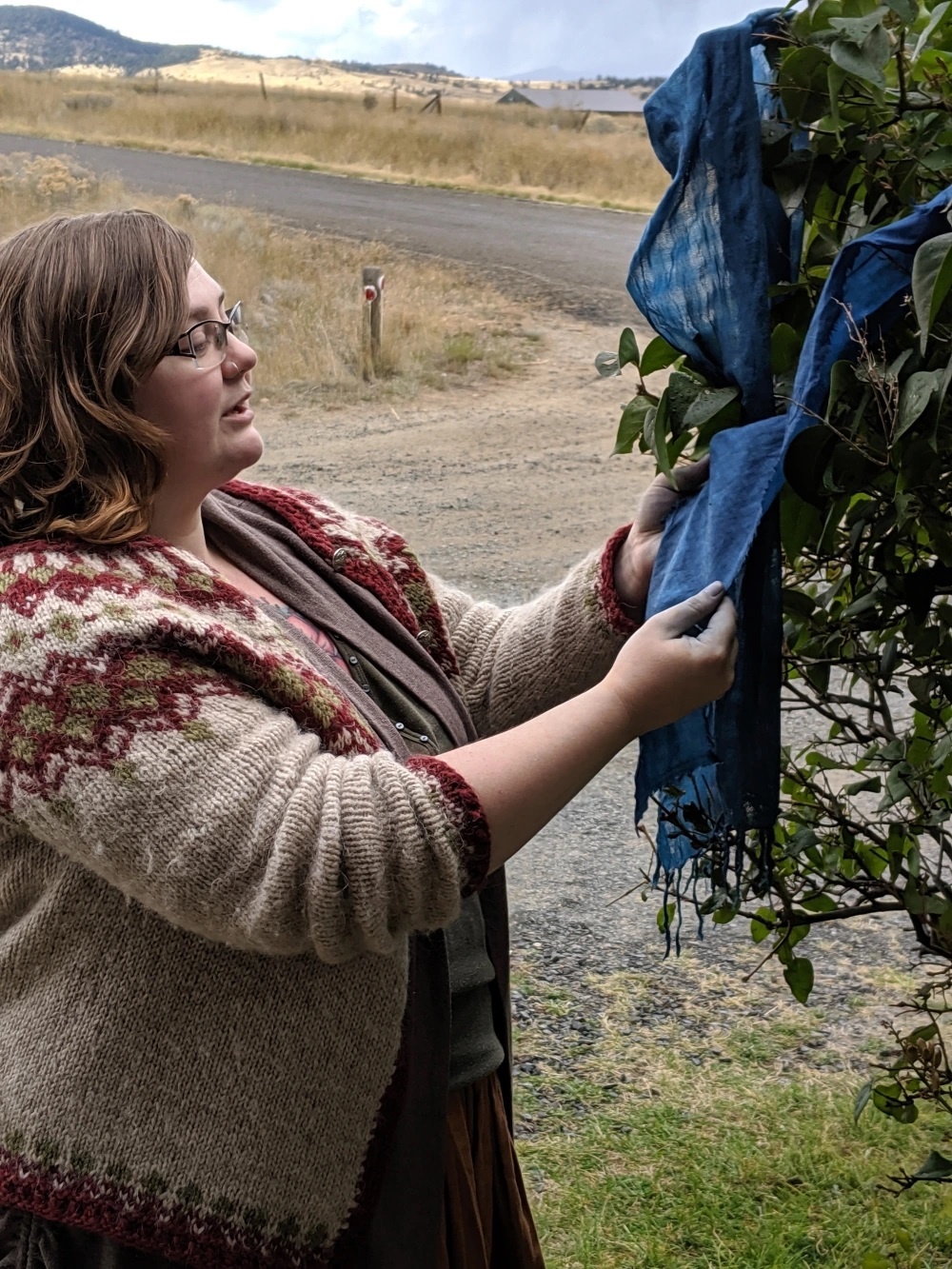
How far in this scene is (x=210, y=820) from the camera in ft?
4.24

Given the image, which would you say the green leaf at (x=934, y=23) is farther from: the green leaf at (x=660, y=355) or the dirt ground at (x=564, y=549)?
the dirt ground at (x=564, y=549)

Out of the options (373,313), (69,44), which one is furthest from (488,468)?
(69,44)

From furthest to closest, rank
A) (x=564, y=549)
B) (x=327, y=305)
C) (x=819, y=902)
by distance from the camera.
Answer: (x=327, y=305) < (x=564, y=549) < (x=819, y=902)

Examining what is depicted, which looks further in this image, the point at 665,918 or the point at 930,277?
the point at 665,918

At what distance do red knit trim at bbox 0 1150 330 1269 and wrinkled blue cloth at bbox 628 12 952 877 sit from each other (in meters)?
0.67

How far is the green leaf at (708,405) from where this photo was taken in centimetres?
138

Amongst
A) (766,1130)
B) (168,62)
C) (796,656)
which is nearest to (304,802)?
(796,656)

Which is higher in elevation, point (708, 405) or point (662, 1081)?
point (708, 405)

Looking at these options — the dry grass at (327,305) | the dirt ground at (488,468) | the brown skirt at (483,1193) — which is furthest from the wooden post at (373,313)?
the brown skirt at (483,1193)

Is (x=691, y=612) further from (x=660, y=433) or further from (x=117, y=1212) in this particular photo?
(x=117, y=1212)

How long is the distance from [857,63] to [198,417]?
0.77 m

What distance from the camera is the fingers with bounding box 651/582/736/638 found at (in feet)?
4.50

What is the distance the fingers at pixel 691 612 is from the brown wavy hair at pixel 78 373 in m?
0.57

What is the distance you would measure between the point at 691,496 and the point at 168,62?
261ft
